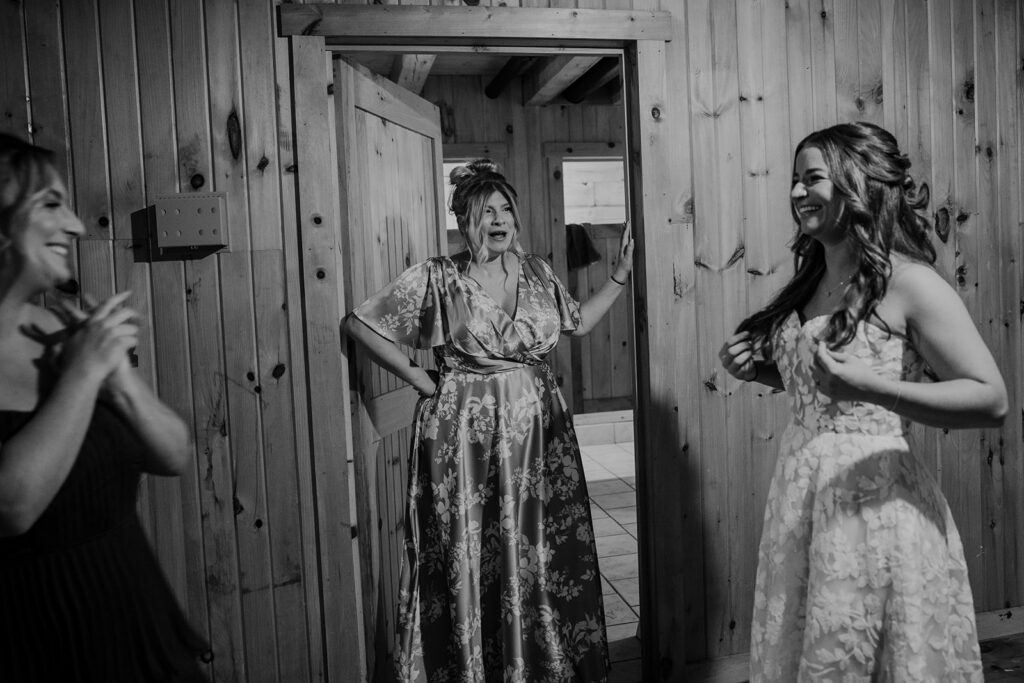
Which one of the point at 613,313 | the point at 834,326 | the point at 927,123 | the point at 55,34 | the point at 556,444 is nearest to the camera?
the point at 834,326

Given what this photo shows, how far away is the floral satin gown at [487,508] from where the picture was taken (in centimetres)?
230

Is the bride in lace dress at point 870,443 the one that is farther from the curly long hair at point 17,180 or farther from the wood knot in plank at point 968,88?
the wood knot in plank at point 968,88

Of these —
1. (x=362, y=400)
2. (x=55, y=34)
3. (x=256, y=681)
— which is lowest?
(x=256, y=681)

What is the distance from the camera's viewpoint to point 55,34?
199 centimetres

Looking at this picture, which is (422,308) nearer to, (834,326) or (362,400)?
(362,400)

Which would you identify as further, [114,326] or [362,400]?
[362,400]

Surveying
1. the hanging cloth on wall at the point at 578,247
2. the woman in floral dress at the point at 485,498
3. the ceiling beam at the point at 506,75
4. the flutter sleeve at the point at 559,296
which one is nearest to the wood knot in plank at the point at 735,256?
the woman in floral dress at the point at 485,498

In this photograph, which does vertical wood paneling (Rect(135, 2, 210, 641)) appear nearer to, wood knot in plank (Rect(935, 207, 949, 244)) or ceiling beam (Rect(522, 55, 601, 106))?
wood knot in plank (Rect(935, 207, 949, 244))

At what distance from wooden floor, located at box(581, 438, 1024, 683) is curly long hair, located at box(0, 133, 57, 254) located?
2.32 metres

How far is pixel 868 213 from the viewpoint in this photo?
154cm

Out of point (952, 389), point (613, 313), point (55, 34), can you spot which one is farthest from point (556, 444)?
point (613, 313)

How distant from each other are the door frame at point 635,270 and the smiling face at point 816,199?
2.58 ft

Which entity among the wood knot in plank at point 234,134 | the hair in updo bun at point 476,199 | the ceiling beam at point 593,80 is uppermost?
the ceiling beam at point 593,80

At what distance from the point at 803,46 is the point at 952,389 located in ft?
4.69
